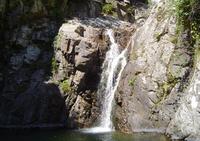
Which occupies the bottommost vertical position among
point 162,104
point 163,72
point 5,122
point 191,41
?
point 5,122

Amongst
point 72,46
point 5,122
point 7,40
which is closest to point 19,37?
point 7,40

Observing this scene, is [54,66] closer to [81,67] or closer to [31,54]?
[31,54]

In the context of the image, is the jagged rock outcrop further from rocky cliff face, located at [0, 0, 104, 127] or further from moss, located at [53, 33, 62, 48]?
rocky cliff face, located at [0, 0, 104, 127]

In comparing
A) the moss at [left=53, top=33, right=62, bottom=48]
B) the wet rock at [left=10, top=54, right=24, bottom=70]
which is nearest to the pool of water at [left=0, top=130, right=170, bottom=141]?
the wet rock at [left=10, top=54, right=24, bottom=70]

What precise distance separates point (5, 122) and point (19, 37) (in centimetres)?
500

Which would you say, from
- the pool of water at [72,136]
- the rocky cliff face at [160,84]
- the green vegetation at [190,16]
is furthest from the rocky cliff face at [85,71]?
the pool of water at [72,136]

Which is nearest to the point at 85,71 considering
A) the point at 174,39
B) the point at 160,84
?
the point at 160,84

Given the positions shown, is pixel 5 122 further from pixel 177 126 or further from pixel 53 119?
pixel 177 126

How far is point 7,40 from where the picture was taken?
2661 centimetres

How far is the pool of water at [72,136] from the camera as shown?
2059cm

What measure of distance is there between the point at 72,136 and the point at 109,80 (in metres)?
4.54

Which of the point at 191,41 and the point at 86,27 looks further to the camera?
the point at 86,27

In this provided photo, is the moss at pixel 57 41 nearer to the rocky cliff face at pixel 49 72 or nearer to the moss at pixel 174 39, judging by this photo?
the rocky cliff face at pixel 49 72

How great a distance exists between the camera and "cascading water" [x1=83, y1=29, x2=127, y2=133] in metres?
24.4
